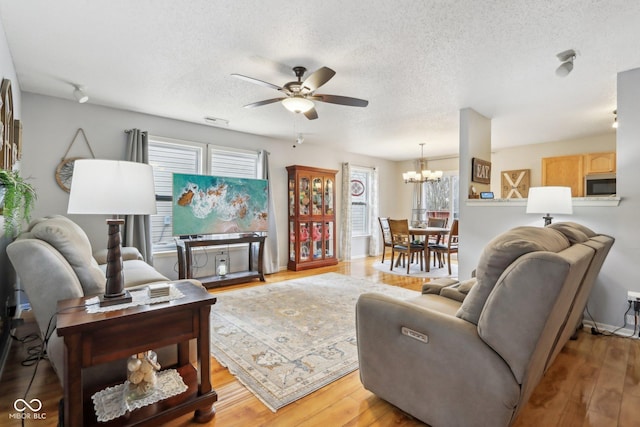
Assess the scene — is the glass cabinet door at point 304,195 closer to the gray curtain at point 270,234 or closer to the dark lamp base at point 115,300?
the gray curtain at point 270,234

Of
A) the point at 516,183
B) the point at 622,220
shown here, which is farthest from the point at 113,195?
the point at 516,183

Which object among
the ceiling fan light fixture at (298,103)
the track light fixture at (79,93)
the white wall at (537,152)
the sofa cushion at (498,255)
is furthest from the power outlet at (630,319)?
the track light fixture at (79,93)

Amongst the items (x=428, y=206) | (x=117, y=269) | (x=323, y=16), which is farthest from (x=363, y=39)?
(x=428, y=206)

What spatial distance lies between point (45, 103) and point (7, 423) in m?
3.42

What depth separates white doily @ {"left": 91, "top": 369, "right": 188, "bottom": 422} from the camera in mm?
1456

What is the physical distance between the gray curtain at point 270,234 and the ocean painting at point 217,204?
0.77ft

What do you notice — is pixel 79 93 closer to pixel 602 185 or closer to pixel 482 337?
pixel 482 337

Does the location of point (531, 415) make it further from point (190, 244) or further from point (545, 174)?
point (545, 174)

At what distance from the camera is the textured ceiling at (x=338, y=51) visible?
6.56ft

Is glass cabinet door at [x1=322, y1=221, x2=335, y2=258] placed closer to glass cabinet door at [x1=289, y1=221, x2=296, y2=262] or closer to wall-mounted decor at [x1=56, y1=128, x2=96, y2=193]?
glass cabinet door at [x1=289, y1=221, x2=296, y2=262]

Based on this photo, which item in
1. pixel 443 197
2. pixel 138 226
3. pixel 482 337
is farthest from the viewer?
pixel 443 197

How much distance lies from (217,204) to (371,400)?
3.47 m

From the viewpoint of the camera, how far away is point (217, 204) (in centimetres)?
450

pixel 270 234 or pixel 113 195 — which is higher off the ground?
pixel 113 195
